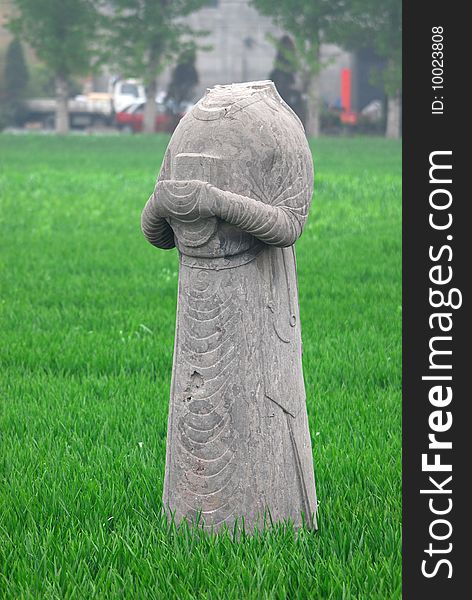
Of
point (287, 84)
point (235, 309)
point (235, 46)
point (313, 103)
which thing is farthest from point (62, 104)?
point (235, 309)

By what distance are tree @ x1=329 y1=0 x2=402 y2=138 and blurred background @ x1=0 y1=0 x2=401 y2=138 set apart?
4 cm

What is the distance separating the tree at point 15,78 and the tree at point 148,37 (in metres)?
8.29

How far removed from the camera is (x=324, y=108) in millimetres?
49719

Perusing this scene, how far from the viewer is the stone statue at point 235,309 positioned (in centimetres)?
431

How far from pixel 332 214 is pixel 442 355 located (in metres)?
12.7

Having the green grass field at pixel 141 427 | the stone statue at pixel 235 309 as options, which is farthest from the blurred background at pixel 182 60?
the stone statue at pixel 235 309

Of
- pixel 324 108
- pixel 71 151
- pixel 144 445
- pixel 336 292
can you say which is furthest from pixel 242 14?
pixel 144 445

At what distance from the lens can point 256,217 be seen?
13.8 ft

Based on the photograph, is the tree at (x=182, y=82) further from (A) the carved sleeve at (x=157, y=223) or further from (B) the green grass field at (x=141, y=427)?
(A) the carved sleeve at (x=157, y=223)

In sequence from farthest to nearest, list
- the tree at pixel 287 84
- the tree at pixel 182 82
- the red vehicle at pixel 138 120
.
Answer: the tree at pixel 182 82 → the red vehicle at pixel 138 120 → the tree at pixel 287 84

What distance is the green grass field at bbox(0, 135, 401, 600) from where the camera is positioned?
4164 millimetres

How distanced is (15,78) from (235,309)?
168 ft

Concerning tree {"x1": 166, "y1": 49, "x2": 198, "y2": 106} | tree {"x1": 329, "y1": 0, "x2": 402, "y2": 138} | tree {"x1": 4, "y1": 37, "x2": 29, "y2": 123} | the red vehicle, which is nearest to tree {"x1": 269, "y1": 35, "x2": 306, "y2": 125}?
tree {"x1": 166, "y1": 49, "x2": 198, "y2": 106}

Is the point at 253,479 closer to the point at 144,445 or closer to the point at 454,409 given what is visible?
the point at 454,409
